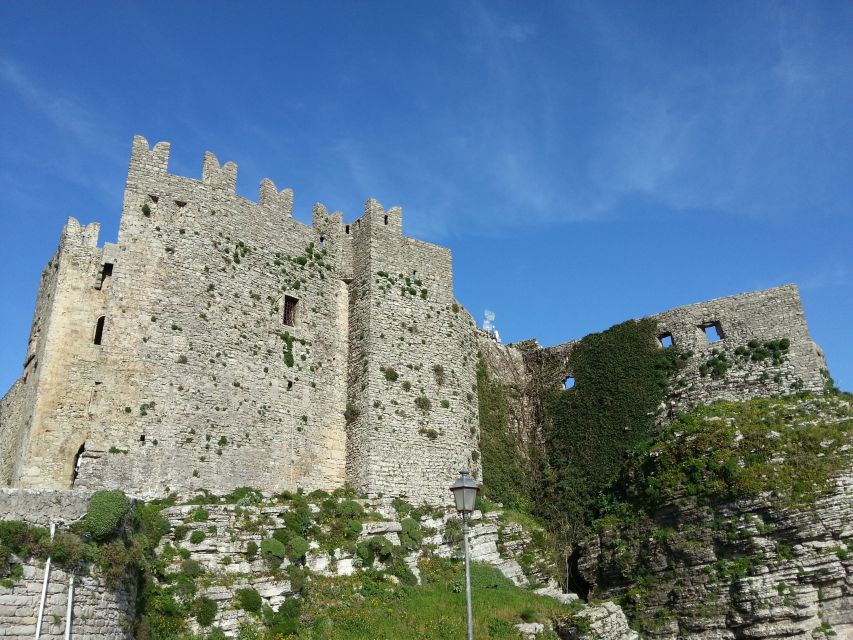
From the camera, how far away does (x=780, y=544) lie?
1014 inches

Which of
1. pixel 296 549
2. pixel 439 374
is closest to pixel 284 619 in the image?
pixel 296 549

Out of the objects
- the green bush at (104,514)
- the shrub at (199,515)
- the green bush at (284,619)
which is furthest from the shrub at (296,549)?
the green bush at (104,514)

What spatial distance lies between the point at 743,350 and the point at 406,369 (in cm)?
1604

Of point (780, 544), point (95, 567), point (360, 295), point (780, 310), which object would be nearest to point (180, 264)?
point (360, 295)

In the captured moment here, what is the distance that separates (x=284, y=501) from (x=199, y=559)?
5300 millimetres

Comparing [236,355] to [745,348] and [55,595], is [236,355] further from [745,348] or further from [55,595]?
[745,348]

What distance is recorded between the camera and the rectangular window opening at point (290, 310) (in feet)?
104

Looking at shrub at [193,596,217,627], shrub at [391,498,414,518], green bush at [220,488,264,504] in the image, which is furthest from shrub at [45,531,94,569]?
shrub at [391,498,414,518]

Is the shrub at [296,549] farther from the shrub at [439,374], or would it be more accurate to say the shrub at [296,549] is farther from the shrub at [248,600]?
the shrub at [439,374]

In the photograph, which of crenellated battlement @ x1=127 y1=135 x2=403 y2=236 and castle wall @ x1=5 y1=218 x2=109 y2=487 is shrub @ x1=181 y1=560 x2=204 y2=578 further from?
crenellated battlement @ x1=127 y1=135 x2=403 y2=236

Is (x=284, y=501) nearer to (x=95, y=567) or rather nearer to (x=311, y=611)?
(x=311, y=611)

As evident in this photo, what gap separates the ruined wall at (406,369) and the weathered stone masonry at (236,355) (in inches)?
3.1

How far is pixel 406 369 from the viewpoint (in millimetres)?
32469

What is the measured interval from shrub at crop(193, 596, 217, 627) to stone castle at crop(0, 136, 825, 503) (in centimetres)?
585
